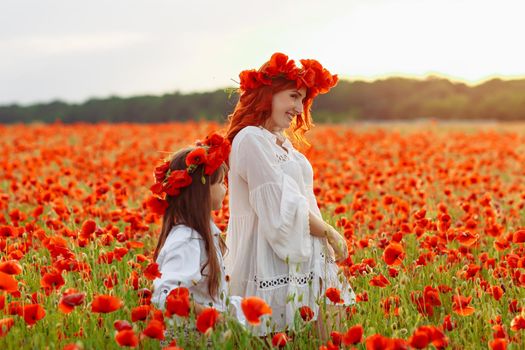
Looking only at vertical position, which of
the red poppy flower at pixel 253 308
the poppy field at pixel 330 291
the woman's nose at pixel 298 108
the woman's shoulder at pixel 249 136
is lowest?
the poppy field at pixel 330 291

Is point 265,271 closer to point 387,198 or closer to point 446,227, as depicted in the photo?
point 446,227

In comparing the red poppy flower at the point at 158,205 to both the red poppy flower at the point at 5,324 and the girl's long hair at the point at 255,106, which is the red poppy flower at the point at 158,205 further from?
the red poppy flower at the point at 5,324

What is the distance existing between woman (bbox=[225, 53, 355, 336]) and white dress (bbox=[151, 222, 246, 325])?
0.91ft

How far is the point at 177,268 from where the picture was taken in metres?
3.19

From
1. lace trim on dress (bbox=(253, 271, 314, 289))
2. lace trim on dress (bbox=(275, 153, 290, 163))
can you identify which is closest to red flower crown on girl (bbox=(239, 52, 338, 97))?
lace trim on dress (bbox=(275, 153, 290, 163))

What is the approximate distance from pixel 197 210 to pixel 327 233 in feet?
2.45

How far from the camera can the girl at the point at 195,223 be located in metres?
3.22

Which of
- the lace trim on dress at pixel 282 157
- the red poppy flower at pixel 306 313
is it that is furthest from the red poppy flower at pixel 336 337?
the lace trim on dress at pixel 282 157

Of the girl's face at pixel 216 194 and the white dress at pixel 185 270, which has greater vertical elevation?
the girl's face at pixel 216 194

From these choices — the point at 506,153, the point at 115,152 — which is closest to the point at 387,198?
the point at 506,153

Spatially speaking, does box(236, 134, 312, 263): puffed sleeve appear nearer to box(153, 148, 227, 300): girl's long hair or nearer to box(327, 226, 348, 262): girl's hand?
box(327, 226, 348, 262): girl's hand

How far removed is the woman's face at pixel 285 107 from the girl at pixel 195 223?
1.68ft

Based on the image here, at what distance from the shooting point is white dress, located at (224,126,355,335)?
3.61 m

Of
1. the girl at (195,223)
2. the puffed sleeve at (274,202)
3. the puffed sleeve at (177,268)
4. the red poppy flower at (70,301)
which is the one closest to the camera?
the red poppy flower at (70,301)
